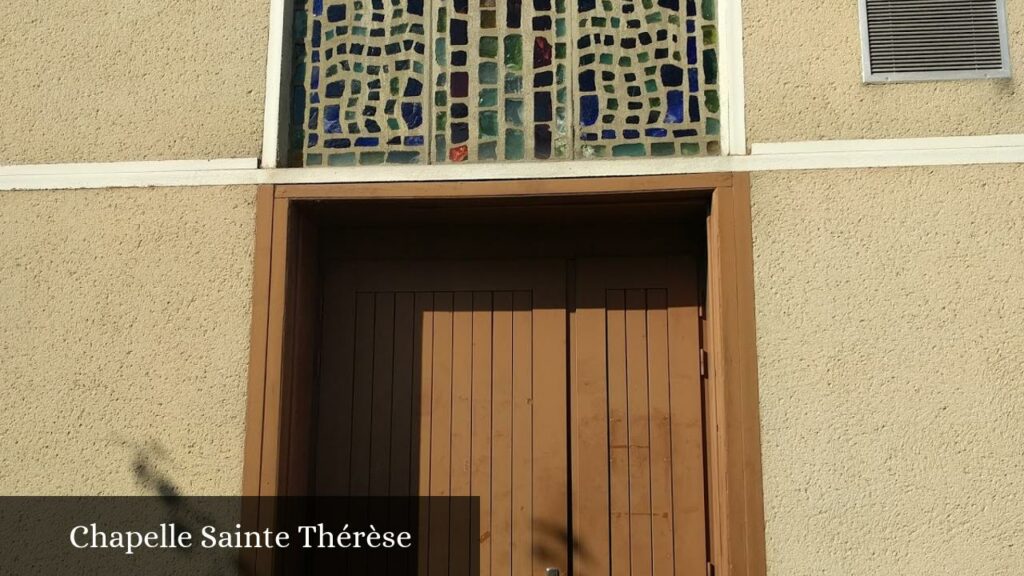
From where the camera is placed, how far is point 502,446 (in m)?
4.07

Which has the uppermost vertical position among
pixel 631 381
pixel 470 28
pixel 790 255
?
pixel 470 28

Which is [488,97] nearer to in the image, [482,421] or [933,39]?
[482,421]

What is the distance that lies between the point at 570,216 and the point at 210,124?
1618 mm

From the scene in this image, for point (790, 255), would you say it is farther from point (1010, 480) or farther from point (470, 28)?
point (470, 28)

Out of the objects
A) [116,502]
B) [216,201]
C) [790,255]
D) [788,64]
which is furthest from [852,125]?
[116,502]

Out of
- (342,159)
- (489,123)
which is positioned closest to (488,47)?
(489,123)

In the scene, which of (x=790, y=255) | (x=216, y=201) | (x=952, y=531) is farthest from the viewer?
(x=216, y=201)

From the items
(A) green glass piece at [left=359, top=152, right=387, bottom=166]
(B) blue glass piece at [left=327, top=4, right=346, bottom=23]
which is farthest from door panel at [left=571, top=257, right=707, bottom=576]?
(B) blue glass piece at [left=327, top=4, right=346, bottom=23]

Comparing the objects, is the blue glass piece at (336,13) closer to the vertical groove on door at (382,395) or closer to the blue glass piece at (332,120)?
the blue glass piece at (332,120)

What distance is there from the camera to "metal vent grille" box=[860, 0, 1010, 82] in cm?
385

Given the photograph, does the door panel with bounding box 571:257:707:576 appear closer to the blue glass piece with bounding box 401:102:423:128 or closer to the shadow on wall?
the blue glass piece with bounding box 401:102:423:128

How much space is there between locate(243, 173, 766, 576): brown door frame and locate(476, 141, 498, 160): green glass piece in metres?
0.16

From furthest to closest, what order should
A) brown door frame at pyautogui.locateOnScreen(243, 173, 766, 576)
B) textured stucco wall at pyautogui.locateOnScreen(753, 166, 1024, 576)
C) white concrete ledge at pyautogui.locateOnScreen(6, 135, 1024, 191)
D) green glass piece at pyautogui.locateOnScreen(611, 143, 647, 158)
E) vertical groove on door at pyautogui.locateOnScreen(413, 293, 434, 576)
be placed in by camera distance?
1. vertical groove on door at pyautogui.locateOnScreen(413, 293, 434, 576)
2. green glass piece at pyautogui.locateOnScreen(611, 143, 647, 158)
3. white concrete ledge at pyautogui.locateOnScreen(6, 135, 1024, 191)
4. brown door frame at pyautogui.locateOnScreen(243, 173, 766, 576)
5. textured stucco wall at pyautogui.locateOnScreen(753, 166, 1024, 576)

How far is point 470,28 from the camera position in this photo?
13.6ft
